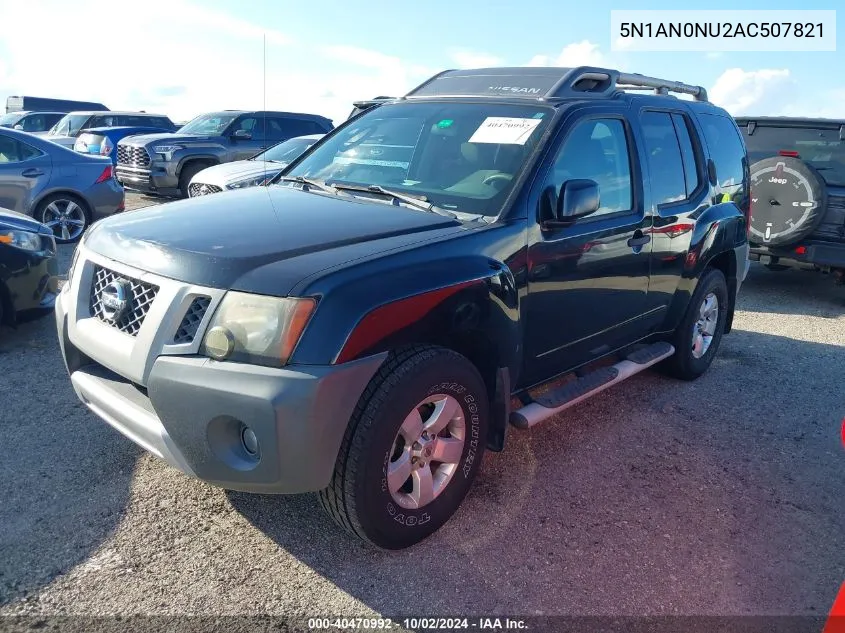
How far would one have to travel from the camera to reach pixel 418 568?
9.16 ft

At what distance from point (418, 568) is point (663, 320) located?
8.52ft

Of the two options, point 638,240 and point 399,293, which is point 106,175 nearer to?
point 638,240

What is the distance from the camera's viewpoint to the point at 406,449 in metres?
2.77

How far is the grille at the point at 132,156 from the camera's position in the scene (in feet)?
41.2

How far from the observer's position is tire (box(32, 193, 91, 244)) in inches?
331

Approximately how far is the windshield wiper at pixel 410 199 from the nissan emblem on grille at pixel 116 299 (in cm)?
129

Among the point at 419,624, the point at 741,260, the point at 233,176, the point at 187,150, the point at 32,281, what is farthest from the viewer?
the point at 187,150

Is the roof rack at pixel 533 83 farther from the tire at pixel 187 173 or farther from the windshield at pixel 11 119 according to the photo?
the windshield at pixel 11 119

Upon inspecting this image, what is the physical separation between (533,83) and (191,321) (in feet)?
7.75

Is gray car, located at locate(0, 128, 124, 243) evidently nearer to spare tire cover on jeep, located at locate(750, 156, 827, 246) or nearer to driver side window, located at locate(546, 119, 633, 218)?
driver side window, located at locate(546, 119, 633, 218)

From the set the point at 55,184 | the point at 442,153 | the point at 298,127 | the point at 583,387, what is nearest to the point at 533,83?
the point at 442,153

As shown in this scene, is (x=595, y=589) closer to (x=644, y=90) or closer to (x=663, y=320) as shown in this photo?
(x=663, y=320)

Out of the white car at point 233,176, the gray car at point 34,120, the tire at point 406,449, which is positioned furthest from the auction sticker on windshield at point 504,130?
the gray car at point 34,120

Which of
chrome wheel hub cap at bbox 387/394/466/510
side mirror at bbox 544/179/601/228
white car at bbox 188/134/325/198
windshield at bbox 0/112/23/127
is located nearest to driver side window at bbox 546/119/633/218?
side mirror at bbox 544/179/601/228
